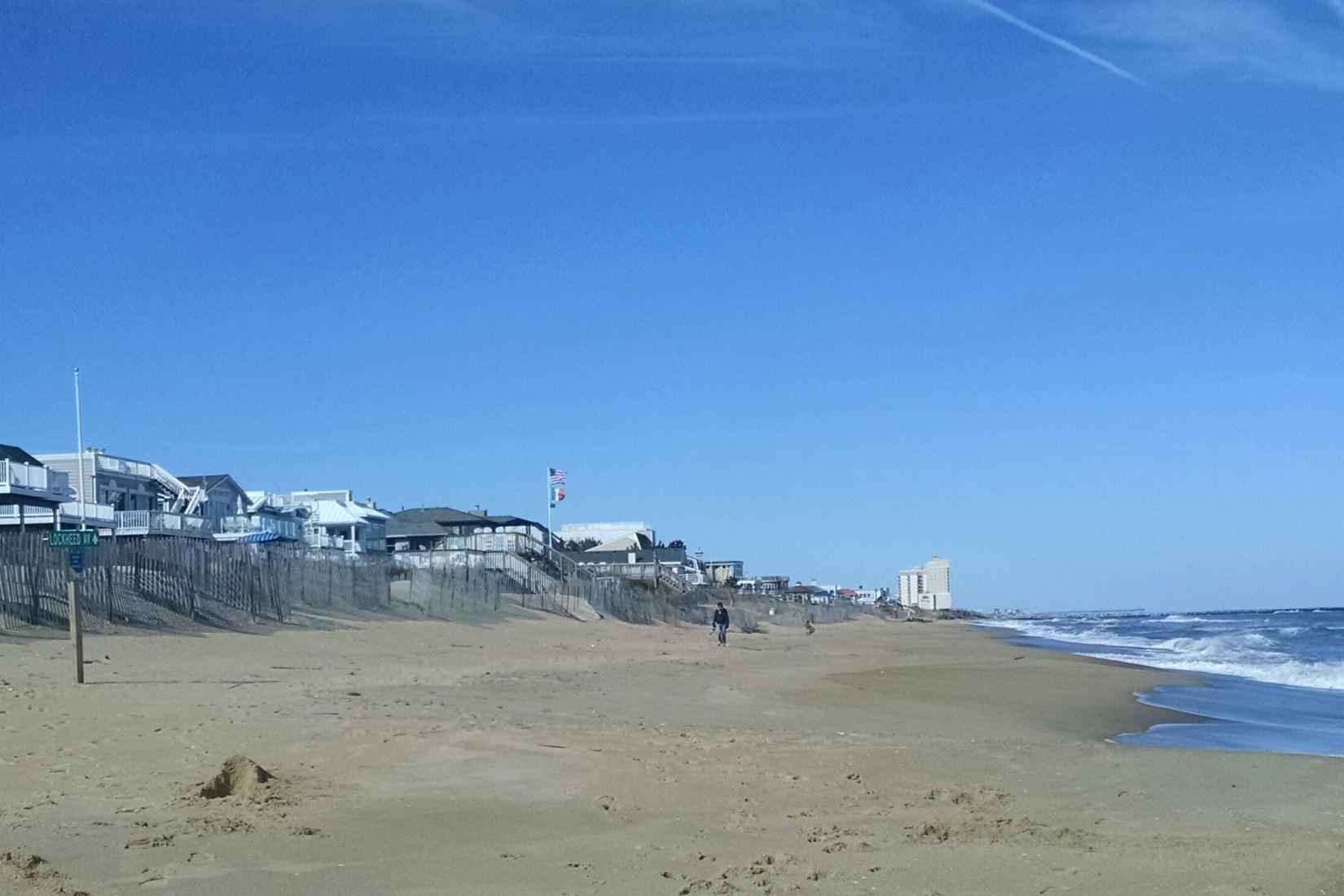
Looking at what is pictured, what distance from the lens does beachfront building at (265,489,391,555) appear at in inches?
2525

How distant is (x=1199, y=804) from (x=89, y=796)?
28.2 feet

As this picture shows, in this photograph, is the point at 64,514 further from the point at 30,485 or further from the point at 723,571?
the point at 723,571

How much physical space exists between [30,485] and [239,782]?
3459cm

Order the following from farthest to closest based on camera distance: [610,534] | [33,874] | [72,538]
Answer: [610,534], [72,538], [33,874]

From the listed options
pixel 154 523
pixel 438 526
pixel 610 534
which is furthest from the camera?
pixel 610 534

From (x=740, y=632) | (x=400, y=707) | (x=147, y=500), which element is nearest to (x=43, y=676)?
(x=400, y=707)

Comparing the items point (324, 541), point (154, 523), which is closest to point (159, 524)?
point (154, 523)

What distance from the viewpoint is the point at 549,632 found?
124 feet

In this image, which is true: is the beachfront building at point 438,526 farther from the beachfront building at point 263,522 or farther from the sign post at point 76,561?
the sign post at point 76,561

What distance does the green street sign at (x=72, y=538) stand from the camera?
592 inches

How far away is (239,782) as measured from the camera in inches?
344

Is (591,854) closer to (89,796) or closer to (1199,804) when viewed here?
(89,796)

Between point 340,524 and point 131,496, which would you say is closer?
point 131,496

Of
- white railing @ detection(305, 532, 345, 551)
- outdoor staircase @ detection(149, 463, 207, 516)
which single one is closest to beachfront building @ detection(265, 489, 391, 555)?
white railing @ detection(305, 532, 345, 551)
